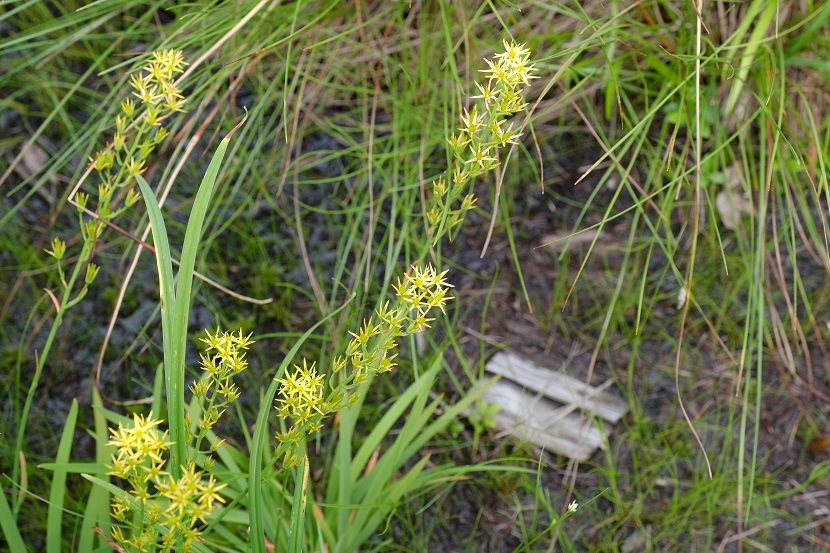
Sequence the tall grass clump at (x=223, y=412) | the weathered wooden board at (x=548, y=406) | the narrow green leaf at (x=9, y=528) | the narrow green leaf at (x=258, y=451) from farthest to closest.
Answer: the weathered wooden board at (x=548, y=406)
the narrow green leaf at (x=9, y=528)
the narrow green leaf at (x=258, y=451)
the tall grass clump at (x=223, y=412)

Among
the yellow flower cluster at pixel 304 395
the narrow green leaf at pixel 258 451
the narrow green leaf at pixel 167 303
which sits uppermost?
the narrow green leaf at pixel 167 303

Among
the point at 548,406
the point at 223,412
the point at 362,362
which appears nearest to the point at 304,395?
the point at 362,362

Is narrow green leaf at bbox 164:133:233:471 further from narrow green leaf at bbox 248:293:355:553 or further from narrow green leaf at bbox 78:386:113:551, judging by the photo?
narrow green leaf at bbox 78:386:113:551

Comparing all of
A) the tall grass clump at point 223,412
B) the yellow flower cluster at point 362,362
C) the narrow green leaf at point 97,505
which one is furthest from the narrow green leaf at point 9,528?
the yellow flower cluster at point 362,362

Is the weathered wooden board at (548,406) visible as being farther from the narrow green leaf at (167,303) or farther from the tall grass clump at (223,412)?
the narrow green leaf at (167,303)

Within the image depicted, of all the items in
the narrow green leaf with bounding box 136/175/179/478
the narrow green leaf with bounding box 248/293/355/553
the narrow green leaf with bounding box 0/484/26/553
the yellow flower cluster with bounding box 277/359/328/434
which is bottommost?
the narrow green leaf with bounding box 0/484/26/553

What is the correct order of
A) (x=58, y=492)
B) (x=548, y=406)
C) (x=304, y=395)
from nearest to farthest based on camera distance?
(x=304, y=395) < (x=58, y=492) < (x=548, y=406)

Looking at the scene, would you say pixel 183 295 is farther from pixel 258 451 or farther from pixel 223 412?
pixel 223 412

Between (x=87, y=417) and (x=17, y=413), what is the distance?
18 centimetres

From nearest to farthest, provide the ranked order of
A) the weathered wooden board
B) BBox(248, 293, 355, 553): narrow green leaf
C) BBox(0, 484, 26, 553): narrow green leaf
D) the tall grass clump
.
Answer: the tall grass clump < BBox(248, 293, 355, 553): narrow green leaf < BBox(0, 484, 26, 553): narrow green leaf < the weathered wooden board

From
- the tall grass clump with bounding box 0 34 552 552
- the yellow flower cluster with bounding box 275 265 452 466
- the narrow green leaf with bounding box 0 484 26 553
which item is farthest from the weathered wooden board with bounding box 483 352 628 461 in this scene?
the narrow green leaf with bounding box 0 484 26 553

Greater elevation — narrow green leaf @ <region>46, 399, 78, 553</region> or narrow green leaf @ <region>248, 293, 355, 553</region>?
narrow green leaf @ <region>248, 293, 355, 553</region>

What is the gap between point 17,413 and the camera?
185 centimetres

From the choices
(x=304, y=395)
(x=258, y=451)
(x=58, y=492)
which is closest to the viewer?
(x=304, y=395)
